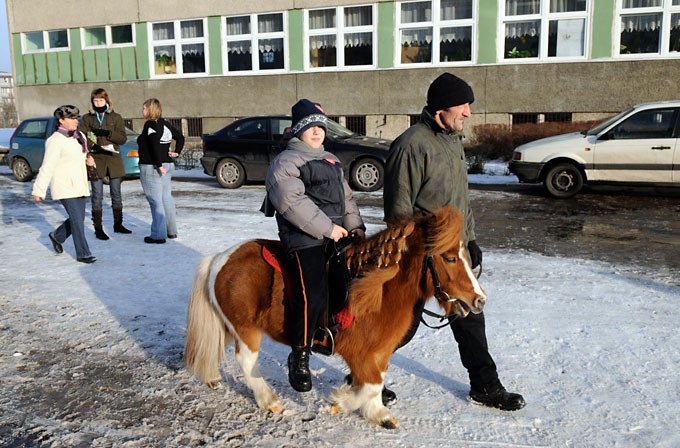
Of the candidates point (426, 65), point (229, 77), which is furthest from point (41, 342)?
point (229, 77)

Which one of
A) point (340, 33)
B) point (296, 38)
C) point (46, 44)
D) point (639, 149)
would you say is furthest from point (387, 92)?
point (46, 44)

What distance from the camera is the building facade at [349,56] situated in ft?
62.8

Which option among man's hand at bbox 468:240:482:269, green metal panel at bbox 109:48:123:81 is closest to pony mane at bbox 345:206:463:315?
man's hand at bbox 468:240:482:269

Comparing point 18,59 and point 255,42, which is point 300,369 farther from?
point 18,59

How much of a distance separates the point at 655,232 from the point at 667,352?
16.5ft

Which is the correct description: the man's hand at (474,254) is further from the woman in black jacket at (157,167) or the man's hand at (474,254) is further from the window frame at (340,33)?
the window frame at (340,33)

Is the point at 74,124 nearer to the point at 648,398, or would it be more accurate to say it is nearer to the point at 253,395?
the point at 253,395

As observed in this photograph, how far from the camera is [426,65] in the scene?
68.7 feet

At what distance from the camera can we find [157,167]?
8.30 m

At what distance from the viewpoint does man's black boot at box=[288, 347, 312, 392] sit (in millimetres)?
3488

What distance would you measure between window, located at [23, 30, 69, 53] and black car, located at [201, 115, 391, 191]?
15.1 m

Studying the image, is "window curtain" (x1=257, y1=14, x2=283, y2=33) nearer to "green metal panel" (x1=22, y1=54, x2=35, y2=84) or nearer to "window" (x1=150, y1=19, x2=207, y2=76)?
"window" (x1=150, y1=19, x2=207, y2=76)

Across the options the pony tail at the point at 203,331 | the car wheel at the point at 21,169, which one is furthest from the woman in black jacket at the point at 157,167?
the car wheel at the point at 21,169

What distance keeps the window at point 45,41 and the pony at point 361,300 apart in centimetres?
2571
